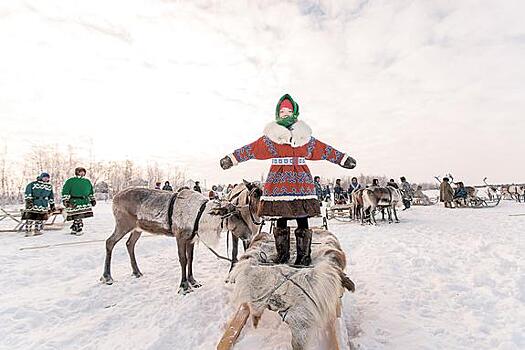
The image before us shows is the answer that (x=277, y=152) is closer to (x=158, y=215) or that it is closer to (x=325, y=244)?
(x=325, y=244)

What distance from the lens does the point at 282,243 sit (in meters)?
3.60

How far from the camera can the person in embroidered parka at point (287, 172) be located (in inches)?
137

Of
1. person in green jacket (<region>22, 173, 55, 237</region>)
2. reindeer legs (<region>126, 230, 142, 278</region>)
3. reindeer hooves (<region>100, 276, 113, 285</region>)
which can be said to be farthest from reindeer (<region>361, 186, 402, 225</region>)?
person in green jacket (<region>22, 173, 55, 237</region>)

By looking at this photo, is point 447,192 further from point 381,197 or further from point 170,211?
point 170,211

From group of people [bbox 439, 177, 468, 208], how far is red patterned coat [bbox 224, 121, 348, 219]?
21.4 meters

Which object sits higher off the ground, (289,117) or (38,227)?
(289,117)

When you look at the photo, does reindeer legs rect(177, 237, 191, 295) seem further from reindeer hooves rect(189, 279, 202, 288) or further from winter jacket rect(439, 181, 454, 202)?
winter jacket rect(439, 181, 454, 202)

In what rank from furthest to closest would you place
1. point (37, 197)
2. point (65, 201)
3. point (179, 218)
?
point (37, 197)
point (65, 201)
point (179, 218)

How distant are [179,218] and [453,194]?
21983 mm

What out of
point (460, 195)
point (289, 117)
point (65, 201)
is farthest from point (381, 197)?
point (460, 195)

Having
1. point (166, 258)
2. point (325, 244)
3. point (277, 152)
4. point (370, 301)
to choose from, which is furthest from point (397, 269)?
point (166, 258)

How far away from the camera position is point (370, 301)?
4246 millimetres

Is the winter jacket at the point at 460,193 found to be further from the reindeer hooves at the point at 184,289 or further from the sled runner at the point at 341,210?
the reindeer hooves at the point at 184,289

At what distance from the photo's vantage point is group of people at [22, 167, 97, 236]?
30.9 feet
